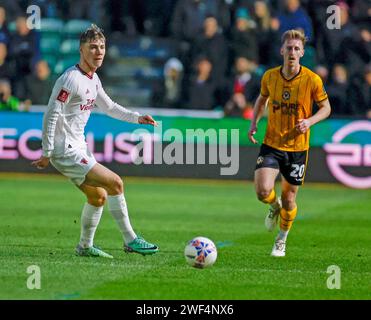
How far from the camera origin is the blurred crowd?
67.6 feet

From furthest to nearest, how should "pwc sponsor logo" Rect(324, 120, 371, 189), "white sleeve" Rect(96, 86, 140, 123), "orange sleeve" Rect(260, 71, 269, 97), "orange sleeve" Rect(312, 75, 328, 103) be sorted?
"pwc sponsor logo" Rect(324, 120, 371, 189) < "orange sleeve" Rect(260, 71, 269, 97) < "orange sleeve" Rect(312, 75, 328, 103) < "white sleeve" Rect(96, 86, 140, 123)

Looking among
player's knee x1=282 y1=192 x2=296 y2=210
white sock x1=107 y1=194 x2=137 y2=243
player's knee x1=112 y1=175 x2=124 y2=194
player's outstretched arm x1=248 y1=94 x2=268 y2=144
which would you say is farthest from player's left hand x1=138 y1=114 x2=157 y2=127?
player's knee x1=282 y1=192 x2=296 y2=210

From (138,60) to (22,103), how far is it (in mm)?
2693

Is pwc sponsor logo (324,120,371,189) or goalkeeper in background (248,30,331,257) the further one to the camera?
pwc sponsor logo (324,120,371,189)

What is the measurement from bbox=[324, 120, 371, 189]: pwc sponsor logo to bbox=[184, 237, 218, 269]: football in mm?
9643

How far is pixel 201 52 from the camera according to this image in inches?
853

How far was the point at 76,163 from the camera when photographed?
391 inches

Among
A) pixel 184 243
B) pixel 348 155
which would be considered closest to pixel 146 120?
pixel 184 243

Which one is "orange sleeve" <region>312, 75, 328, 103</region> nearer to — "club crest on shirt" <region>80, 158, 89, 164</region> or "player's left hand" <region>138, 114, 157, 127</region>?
"player's left hand" <region>138, 114, 157, 127</region>

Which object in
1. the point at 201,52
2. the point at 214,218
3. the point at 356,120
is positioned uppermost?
the point at 201,52

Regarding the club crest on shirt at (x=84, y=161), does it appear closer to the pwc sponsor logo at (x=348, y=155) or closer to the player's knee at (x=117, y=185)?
the player's knee at (x=117, y=185)

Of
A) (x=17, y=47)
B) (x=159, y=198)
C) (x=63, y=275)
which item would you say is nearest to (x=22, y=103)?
(x=17, y=47)

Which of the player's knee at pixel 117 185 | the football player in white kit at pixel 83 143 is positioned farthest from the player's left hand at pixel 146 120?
the player's knee at pixel 117 185

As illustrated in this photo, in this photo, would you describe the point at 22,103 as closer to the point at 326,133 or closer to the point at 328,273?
the point at 326,133
